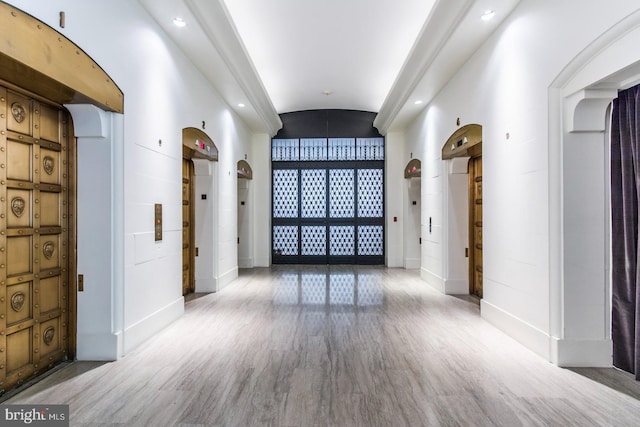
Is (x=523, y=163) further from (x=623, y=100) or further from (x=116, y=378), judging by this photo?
(x=116, y=378)

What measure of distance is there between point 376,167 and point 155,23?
713 centimetres

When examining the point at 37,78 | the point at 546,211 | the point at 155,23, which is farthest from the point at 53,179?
the point at 546,211

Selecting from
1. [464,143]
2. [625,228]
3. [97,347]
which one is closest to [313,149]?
[464,143]

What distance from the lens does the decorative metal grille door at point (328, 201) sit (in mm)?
10477

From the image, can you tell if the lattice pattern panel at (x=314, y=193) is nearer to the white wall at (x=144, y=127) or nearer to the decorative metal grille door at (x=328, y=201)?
the decorative metal grille door at (x=328, y=201)

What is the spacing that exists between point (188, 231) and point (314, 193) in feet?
15.0

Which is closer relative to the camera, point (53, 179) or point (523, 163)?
point (53, 179)

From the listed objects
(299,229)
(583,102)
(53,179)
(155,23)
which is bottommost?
(299,229)

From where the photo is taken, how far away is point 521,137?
13.0ft

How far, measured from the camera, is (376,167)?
34.3 ft

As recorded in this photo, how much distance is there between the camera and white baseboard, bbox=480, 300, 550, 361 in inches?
140

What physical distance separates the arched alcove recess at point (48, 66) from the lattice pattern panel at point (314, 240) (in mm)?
7358

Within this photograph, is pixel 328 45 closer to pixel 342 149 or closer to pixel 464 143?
pixel 464 143

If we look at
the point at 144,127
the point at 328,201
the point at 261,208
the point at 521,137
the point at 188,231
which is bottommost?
the point at 188,231
